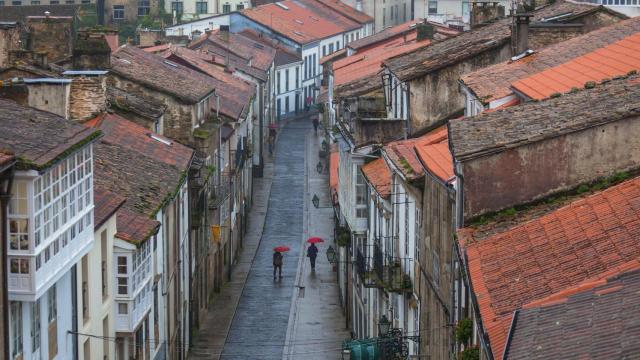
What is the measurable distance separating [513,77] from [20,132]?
51.6ft

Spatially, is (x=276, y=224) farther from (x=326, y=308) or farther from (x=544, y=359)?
(x=544, y=359)

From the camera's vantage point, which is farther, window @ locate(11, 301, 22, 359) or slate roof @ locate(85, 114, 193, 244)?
slate roof @ locate(85, 114, 193, 244)

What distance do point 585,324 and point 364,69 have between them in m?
53.6

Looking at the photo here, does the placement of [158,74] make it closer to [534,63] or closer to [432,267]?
[534,63]

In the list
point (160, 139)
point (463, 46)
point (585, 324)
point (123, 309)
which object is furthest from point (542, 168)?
point (160, 139)

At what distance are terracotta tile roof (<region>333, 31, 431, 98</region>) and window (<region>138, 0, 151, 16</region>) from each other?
6449 centimetres

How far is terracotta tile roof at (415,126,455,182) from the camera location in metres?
34.3

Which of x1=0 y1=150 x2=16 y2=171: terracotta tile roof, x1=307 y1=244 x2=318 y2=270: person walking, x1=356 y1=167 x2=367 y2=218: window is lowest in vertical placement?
x1=307 y1=244 x2=318 y2=270: person walking

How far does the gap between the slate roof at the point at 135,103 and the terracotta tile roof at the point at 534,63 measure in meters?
13.6

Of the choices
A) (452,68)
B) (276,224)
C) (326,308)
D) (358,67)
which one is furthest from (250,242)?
(452,68)

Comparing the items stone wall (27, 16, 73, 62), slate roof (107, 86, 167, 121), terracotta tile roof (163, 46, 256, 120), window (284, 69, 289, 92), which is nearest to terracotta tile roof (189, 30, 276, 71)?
window (284, 69, 289, 92)

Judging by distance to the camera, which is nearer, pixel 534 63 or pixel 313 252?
pixel 534 63

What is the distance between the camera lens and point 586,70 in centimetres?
3691

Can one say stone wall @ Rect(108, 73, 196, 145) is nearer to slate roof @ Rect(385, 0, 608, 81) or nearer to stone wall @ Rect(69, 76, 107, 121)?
slate roof @ Rect(385, 0, 608, 81)
